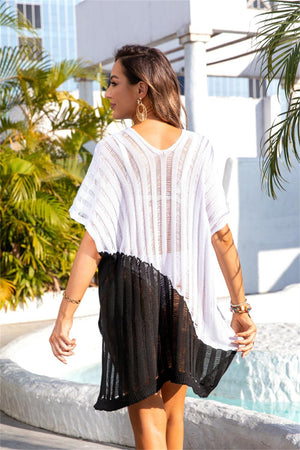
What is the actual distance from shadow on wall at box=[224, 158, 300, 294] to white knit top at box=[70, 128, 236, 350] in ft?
27.2

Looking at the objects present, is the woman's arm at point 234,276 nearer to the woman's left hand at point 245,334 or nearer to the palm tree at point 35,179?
the woman's left hand at point 245,334

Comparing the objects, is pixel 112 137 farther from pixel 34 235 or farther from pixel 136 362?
pixel 34 235

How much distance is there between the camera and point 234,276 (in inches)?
84.8

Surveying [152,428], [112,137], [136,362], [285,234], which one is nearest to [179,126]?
[112,137]

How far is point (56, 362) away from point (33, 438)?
223cm

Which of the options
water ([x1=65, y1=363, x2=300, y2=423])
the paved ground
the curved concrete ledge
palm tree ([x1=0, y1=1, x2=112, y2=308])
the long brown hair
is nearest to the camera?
the long brown hair

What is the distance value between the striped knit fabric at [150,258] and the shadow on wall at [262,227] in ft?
27.2

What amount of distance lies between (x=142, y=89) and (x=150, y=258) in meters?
0.49

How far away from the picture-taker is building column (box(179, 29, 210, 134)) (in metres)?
9.23

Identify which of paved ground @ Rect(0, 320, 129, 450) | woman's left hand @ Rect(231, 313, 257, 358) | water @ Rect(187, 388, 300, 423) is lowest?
water @ Rect(187, 388, 300, 423)

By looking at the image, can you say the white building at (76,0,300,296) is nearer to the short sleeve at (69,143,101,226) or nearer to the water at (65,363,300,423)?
the water at (65,363,300,423)

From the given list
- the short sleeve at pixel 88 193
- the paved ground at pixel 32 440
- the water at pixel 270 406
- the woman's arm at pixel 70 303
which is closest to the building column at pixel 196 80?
the water at pixel 270 406

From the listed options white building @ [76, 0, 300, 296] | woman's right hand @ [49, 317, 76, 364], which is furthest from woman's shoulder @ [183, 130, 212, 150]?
white building @ [76, 0, 300, 296]

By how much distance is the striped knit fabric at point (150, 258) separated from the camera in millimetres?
2027
